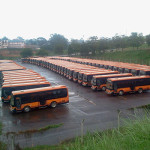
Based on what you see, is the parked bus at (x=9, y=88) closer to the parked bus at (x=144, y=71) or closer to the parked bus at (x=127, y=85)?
the parked bus at (x=127, y=85)

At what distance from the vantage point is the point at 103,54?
53.7 m

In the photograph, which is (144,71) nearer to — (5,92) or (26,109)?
(26,109)

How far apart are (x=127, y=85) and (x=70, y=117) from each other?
738 cm

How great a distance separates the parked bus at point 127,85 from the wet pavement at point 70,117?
0.62 metres

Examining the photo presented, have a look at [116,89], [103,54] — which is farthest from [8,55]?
[116,89]

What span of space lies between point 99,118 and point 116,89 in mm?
5893

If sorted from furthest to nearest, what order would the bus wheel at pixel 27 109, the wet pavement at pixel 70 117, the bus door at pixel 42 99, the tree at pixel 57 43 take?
the tree at pixel 57 43, the bus door at pixel 42 99, the bus wheel at pixel 27 109, the wet pavement at pixel 70 117

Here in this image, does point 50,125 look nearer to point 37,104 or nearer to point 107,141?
point 37,104

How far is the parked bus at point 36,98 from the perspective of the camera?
1285 centimetres

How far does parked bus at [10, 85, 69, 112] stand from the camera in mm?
12852

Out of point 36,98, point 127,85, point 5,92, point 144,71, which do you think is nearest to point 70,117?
point 36,98

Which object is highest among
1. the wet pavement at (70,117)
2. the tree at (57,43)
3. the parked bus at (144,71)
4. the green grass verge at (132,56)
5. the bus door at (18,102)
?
the tree at (57,43)

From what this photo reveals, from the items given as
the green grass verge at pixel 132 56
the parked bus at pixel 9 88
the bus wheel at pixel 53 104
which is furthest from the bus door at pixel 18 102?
the green grass verge at pixel 132 56

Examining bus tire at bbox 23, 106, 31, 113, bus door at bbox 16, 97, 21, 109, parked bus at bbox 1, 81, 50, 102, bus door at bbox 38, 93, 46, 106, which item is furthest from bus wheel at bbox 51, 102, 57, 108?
parked bus at bbox 1, 81, 50, 102
